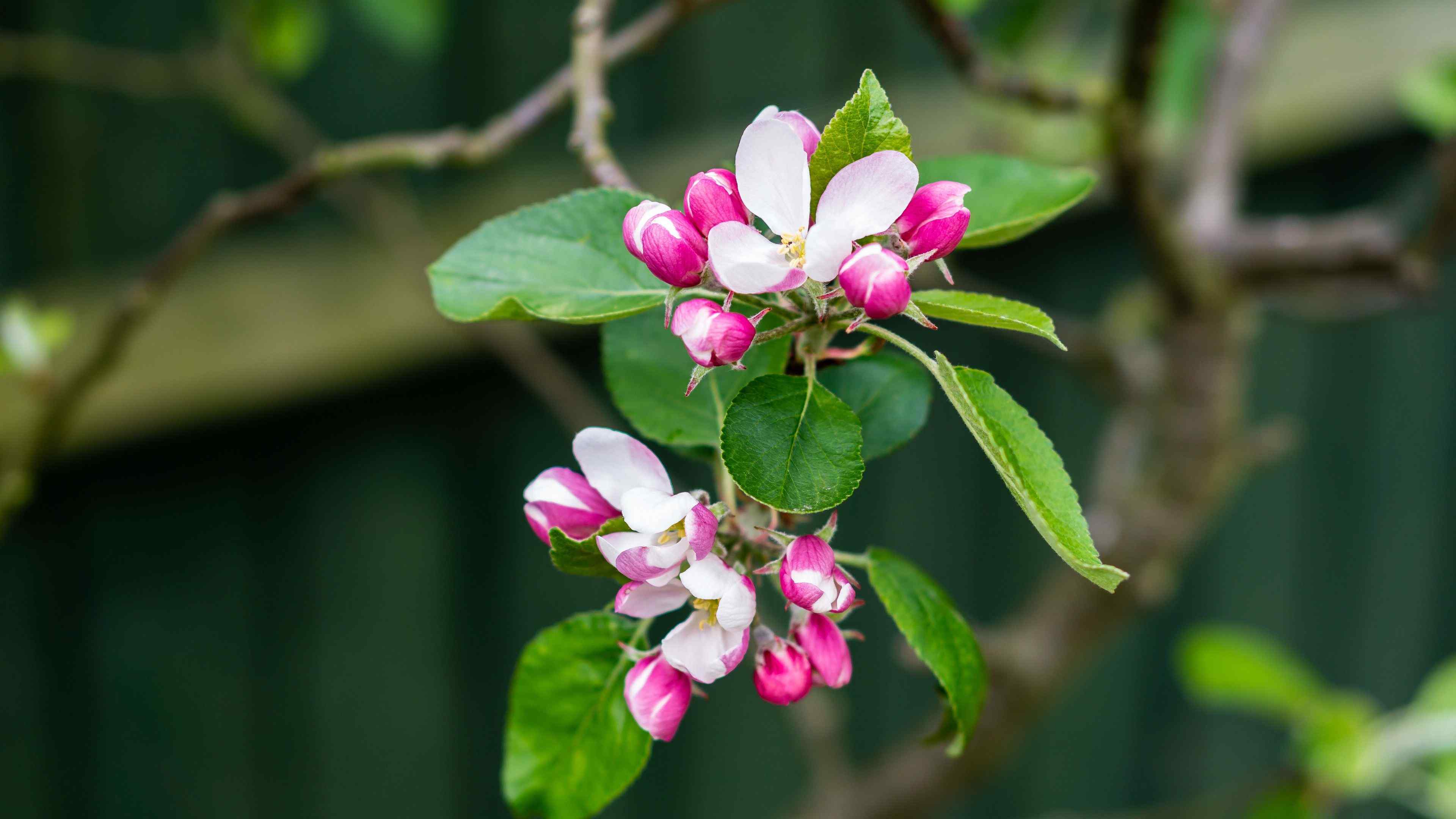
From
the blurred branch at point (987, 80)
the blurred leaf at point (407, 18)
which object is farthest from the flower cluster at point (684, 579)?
the blurred leaf at point (407, 18)

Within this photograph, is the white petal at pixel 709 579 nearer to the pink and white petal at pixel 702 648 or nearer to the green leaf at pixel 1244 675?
the pink and white petal at pixel 702 648

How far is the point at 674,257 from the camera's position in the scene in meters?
0.30

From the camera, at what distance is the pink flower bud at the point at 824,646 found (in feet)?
1.11

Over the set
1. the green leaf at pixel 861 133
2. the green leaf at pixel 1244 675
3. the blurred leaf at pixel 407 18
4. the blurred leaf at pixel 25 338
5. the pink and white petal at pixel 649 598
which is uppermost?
the blurred leaf at pixel 407 18

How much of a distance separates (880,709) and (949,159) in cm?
125

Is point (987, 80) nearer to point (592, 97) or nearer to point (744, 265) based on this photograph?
point (592, 97)

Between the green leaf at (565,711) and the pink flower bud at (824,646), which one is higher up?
the green leaf at (565,711)

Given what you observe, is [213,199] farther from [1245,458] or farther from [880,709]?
[880,709]

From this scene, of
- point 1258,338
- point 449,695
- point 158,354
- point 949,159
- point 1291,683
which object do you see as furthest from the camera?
point 1258,338

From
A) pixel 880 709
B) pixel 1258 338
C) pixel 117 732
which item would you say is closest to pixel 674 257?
pixel 117 732

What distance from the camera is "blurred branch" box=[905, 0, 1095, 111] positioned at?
59 centimetres

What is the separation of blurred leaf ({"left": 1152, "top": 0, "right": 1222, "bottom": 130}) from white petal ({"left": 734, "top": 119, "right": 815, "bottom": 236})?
2.50ft

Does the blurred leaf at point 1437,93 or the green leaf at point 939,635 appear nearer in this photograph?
the green leaf at point 939,635

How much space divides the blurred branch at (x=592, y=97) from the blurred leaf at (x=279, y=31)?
1.46 feet
